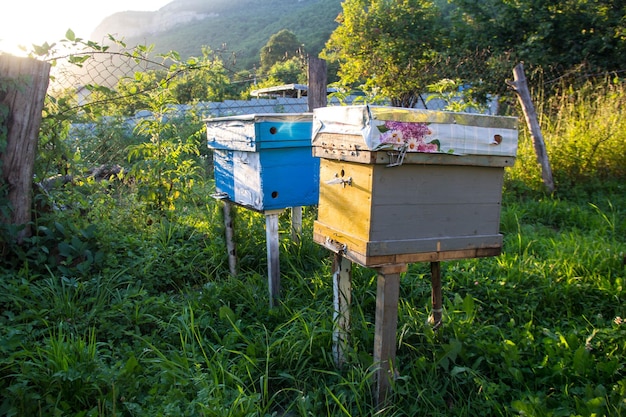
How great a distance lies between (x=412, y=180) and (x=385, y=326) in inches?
28.0

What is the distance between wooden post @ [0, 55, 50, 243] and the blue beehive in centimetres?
130

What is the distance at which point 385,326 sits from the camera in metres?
2.36

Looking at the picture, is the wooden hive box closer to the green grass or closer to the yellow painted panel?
the yellow painted panel

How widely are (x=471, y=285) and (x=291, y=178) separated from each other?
60.7 inches

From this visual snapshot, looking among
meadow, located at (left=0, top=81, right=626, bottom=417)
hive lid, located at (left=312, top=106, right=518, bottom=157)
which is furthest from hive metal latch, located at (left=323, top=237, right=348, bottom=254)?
meadow, located at (left=0, top=81, right=626, bottom=417)

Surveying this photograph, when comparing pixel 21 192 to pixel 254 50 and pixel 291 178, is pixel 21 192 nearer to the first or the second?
pixel 291 178

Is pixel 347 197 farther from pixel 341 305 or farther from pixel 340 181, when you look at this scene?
pixel 341 305

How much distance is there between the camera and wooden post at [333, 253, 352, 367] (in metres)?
2.67

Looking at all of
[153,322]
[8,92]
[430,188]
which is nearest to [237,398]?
[153,322]

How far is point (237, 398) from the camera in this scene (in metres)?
2.29

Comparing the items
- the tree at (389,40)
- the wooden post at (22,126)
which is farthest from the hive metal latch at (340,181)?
the tree at (389,40)

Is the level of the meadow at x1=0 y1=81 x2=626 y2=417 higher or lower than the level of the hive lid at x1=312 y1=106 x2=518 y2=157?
lower

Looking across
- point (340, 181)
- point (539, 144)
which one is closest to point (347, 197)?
point (340, 181)

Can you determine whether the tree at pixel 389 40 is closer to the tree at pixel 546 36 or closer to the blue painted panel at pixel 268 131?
the tree at pixel 546 36
